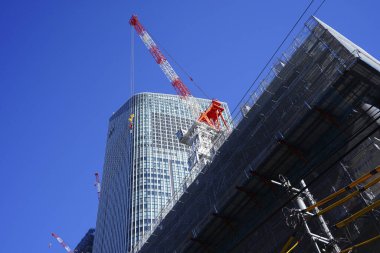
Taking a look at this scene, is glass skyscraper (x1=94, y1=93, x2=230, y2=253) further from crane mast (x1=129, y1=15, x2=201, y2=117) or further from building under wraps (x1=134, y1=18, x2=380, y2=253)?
building under wraps (x1=134, y1=18, x2=380, y2=253)

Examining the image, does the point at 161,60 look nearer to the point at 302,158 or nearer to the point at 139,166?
the point at 139,166

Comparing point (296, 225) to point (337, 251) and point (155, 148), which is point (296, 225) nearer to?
point (337, 251)

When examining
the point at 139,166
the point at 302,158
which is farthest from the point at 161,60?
the point at 302,158

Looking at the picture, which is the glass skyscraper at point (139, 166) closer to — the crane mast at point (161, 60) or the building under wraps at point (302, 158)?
the crane mast at point (161, 60)

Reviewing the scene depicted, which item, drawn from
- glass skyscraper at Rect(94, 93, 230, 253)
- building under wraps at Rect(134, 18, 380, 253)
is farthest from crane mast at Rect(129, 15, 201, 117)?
building under wraps at Rect(134, 18, 380, 253)

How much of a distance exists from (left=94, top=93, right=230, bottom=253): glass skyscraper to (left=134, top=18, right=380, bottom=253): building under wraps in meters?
81.7

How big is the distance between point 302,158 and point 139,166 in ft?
357

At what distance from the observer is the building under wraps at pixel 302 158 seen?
2048 cm

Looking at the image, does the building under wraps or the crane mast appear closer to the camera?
the building under wraps

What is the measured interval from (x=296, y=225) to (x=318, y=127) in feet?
28.4

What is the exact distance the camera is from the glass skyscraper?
11712 cm

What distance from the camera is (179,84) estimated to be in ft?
373

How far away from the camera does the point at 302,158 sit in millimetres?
24094

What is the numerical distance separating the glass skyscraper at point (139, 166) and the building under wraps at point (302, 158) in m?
81.7
